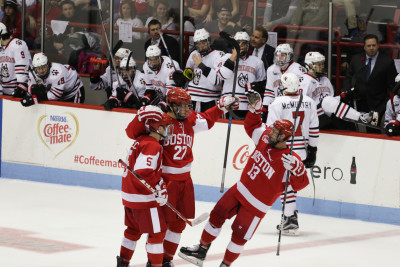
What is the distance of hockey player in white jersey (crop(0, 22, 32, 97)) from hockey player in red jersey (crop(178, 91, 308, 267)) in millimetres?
4923

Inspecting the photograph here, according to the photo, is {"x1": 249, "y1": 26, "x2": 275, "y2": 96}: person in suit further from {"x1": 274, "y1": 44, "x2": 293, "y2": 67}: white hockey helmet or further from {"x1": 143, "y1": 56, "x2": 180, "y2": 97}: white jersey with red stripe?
{"x1": 143, "y1": 56, "x2": 180, "y2": 97}: white jersey with red stripe

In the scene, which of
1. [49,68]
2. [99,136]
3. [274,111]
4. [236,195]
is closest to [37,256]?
[236,195]

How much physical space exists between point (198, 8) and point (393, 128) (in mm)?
2985

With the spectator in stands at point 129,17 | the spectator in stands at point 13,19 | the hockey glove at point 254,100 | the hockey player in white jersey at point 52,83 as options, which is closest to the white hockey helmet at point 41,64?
the hockey player in white jersey at point 52,83

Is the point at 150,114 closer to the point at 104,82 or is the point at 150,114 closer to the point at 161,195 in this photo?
the point at 161,195

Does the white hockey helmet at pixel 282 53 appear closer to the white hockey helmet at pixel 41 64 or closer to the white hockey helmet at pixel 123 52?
the white hockey helmet at pixel 123 52

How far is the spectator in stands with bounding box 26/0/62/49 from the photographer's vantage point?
11.7m

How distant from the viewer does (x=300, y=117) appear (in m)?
8.48

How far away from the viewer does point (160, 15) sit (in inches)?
432

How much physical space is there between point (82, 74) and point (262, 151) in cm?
528

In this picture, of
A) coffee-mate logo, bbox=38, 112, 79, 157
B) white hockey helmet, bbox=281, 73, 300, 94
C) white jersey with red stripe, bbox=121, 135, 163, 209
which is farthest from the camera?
coffee-mate logo, bbox=38, 112, 79, 157

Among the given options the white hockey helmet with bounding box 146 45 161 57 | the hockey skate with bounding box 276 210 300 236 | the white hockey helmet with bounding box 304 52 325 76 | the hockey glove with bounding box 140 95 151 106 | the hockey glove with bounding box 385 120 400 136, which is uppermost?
the white hockey helmet with bounding box 304 52 325 76

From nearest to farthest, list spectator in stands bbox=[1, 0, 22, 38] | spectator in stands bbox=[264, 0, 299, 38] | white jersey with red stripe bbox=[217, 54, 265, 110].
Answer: white jersey with red stripe bbox=[217, 54, 265, 110], spectator in stands bbox=[264, 0, 299, 38], spectator in stands bbox=[1, 0, 22, 38]

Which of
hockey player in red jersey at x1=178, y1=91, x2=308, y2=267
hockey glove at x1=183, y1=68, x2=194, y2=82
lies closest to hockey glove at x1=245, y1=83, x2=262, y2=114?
hockey player in red jersey at x1=178, y1=91, x2=308, y2=267
